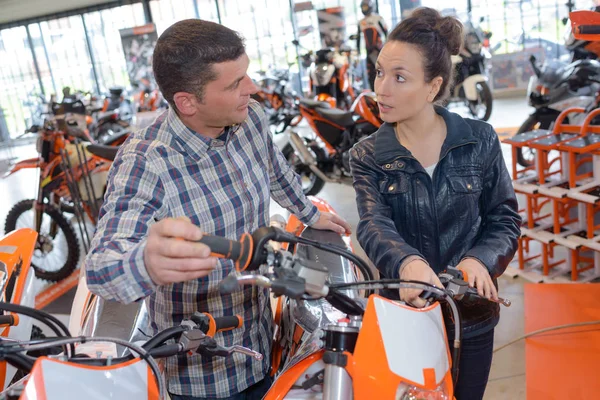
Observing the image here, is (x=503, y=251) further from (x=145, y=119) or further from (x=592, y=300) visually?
(x=145, y=119)

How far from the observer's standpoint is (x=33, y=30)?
54.8 ft

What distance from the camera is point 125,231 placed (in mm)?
1237

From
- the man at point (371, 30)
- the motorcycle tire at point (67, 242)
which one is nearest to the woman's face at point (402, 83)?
the motorcycle tire at point (67, 242)

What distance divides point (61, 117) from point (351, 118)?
2477mm

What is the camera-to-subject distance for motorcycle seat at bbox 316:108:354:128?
18.4 ft

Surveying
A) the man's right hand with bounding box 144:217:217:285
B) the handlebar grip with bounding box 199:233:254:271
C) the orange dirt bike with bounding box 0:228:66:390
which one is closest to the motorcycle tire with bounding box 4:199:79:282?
the orange dirt bike with bounding box 0:228:66:390

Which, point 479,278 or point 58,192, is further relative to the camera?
point 58,192

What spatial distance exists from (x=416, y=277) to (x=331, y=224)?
0.66 meters

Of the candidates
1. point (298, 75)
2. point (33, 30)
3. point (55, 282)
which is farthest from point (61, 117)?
point (33, 30)

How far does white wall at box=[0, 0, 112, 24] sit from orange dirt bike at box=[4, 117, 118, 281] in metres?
12.0

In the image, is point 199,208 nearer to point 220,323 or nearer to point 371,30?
point 220,323

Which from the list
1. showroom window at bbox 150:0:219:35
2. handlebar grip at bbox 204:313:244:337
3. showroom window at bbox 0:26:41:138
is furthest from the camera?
showroom window at bbox 0:26:41:138

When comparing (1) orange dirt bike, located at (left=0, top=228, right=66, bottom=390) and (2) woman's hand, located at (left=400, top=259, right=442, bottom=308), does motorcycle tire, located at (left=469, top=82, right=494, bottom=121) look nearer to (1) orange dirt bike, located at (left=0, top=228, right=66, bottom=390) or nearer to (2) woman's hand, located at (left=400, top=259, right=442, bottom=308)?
(1) orange dirt bike, located at (left=0, top=228, right=66, bottom=390)

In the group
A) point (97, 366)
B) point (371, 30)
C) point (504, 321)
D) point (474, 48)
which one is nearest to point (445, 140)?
point (97, 366)
